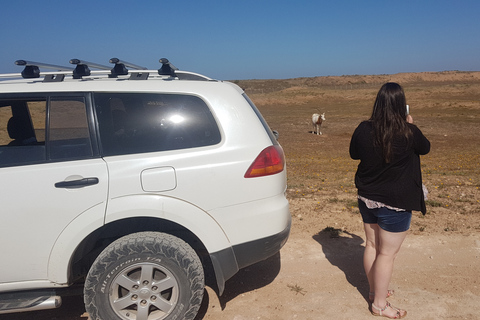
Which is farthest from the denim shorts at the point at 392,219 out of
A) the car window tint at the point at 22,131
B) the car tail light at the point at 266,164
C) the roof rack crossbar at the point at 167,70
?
the car window tint at the point at 22,131

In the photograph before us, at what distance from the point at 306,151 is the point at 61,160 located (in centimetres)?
1359

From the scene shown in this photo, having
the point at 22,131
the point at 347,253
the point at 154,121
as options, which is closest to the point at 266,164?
the point at 154,121

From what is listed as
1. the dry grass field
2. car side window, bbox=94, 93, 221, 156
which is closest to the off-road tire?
car side window, bbox=94, 93, 221, 156

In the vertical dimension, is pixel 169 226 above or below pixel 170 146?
below

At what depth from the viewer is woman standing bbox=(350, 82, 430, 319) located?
3033mm

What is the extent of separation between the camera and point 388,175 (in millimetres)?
3135

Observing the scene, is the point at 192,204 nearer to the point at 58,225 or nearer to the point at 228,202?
the point at 228,202

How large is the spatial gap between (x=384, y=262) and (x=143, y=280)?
1986 millimetres

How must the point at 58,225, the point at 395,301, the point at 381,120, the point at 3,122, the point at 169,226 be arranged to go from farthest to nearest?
the point at 3,122, the point at 395,301, the point at 169,226, the point at 381,120, the point at 58,225

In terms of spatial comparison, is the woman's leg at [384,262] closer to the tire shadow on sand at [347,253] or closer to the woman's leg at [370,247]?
the woman's leg at [370,247]

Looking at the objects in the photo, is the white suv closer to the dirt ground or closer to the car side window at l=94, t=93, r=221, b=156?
the car side window at l=94, t=93, r=221, b=156

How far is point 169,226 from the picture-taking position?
3.29 m

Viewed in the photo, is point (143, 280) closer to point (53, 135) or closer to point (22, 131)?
point (53, 135)

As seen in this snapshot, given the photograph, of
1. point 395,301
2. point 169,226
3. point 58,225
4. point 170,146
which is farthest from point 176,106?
point 395,301
